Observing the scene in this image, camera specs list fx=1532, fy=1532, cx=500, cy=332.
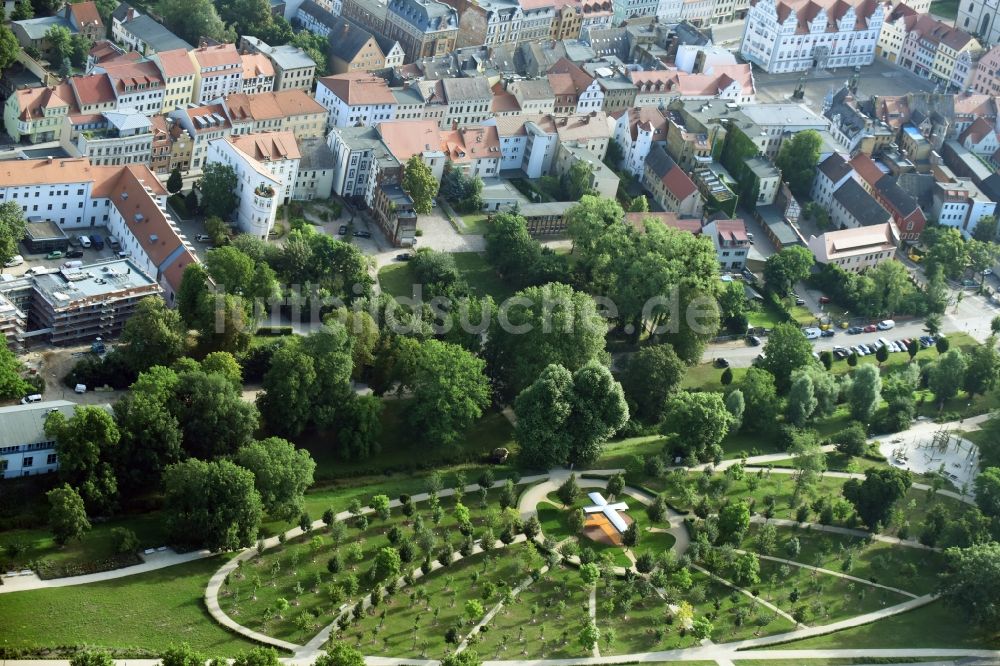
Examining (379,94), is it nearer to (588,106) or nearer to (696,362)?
(588,106)

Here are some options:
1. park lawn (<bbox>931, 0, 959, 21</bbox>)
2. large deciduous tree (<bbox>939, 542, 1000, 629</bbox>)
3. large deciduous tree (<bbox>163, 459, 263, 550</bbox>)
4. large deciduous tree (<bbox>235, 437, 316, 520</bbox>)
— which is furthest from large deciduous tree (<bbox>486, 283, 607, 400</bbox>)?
park lawn (<bbox>931, 0, 959, 21</bbox>)

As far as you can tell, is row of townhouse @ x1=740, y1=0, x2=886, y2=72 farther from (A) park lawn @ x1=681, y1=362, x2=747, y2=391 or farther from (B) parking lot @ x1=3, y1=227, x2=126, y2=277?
(B) parking lot @ x1=3, y1=227, x2=126, y2=277

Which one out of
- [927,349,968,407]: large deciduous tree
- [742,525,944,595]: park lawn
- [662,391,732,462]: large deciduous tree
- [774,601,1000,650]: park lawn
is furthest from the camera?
[927,349,968,407]: large deciduous tree

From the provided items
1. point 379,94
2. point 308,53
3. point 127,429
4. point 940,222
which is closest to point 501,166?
point 379,94

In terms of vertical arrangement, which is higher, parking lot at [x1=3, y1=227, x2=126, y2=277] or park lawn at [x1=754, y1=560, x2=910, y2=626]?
parking lot at [x1=3, y1=227, x2=126, y2=277]

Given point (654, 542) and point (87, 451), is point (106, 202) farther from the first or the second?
point (654, 542)

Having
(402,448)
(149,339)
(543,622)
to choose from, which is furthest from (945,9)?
(543,622)

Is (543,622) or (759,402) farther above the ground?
(759,402)
